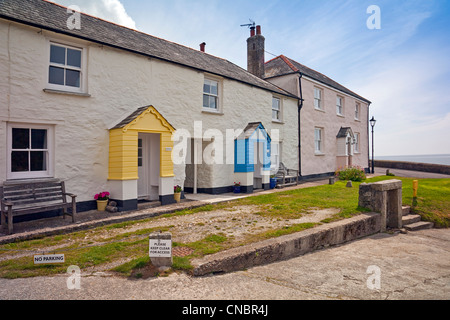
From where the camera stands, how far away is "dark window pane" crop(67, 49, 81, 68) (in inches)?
319

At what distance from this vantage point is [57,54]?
7879mm

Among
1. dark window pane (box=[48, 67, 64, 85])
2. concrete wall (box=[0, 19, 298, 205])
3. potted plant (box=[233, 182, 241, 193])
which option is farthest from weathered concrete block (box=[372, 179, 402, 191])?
dark window pane (box=[48, 67, 64, 85])

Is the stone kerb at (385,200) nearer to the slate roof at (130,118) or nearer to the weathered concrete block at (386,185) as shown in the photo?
the weathered concrete block at (386,185)

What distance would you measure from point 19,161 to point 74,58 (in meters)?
3.31

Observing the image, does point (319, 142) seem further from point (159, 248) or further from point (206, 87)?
point (159, 248)

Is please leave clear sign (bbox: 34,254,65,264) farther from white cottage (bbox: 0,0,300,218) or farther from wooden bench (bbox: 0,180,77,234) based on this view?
white cottage (bbox: 0,0,300,218)

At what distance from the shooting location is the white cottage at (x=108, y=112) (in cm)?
714

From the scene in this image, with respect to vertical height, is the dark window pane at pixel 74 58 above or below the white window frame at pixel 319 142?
above

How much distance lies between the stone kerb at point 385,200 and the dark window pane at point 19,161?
9.43m

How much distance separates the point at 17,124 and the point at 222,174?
7.75 m

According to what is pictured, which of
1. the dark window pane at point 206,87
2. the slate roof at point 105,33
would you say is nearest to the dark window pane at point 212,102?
the dark window pane at point 206,87

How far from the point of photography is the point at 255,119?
14.5m

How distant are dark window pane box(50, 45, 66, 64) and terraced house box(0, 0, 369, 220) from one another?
3 cm
